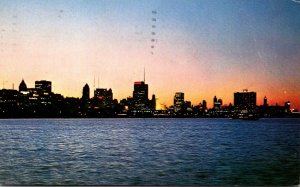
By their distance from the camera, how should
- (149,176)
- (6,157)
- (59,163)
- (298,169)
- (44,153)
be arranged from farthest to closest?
(44,153), (6,157), (59,163), (298,169), (149,176)

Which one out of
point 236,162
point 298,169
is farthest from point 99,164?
point 298,169

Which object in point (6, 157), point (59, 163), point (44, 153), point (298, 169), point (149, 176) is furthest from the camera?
point (44, 153)

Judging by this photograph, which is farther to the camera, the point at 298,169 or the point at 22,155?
the point at 22,155

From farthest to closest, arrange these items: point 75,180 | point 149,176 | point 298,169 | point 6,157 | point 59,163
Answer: point 6,157 → point 59,163 → point 298,169 → point 149,176 → point 75,180

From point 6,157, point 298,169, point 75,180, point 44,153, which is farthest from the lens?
point 44,153

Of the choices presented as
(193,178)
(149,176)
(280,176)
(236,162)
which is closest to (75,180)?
(149,176)

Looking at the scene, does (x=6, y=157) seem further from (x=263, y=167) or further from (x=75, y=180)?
(x=263, y=167)

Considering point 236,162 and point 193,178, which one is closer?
point 193,178

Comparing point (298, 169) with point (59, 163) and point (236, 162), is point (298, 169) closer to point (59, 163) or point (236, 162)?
point (236, 162)

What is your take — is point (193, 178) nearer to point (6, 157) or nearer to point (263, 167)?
point (263, 167)
